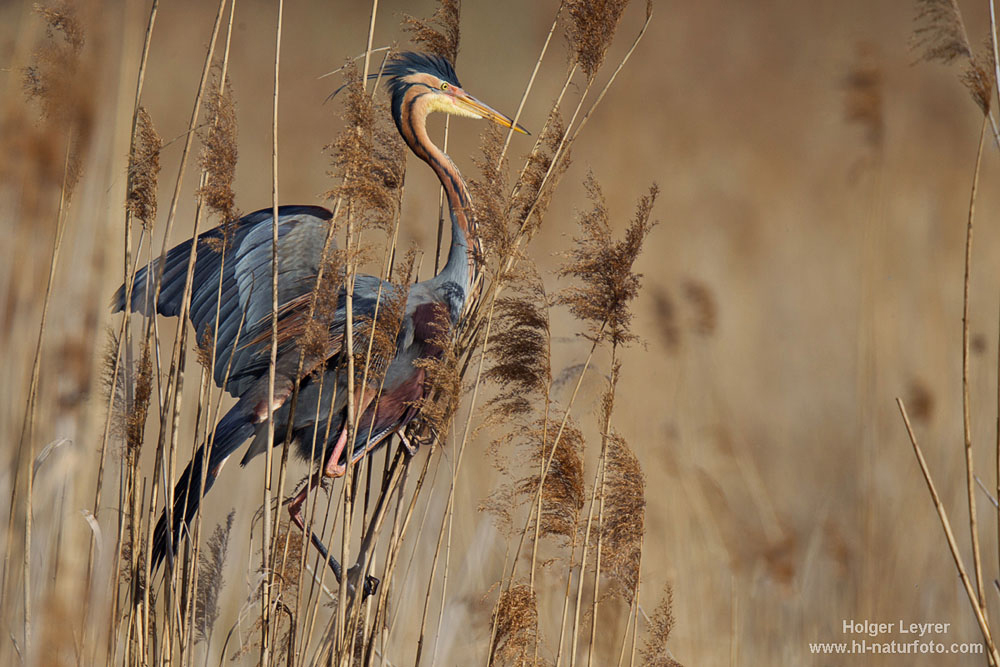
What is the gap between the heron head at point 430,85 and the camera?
1857 mm

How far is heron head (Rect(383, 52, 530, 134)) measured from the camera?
6.09ft

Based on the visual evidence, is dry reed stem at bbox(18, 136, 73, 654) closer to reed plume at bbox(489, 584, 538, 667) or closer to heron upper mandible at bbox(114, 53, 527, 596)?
heron upper mandible at bbox(114, 53, 527, 596)

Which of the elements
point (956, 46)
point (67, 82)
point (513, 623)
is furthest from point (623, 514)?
point (67, 82)

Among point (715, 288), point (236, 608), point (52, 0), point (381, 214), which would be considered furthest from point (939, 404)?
point (52, 0)

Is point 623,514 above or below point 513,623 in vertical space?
above

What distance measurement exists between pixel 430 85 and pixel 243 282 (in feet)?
1.87

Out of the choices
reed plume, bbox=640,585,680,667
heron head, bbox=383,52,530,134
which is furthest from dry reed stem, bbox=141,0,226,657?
reed plume, bbox=640,585,680,667

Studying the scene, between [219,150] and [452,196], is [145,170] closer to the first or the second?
[219,150]

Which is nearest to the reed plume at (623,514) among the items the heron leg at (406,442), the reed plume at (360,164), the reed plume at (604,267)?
the reed plume at (604,267)

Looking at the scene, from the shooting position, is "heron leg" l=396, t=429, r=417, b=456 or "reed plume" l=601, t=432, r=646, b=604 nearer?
"reed plume" l=601, t=432, r=646, b=604

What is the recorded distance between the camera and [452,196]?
5.69ft

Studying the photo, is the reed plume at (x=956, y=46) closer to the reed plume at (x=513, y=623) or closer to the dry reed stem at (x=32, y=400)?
the reed plume at (x=513, y=623)

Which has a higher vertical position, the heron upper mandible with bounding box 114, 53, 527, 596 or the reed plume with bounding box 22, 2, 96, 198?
the reed plume with bounding box 22, 2, 96, 198

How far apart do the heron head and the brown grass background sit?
0.22m
